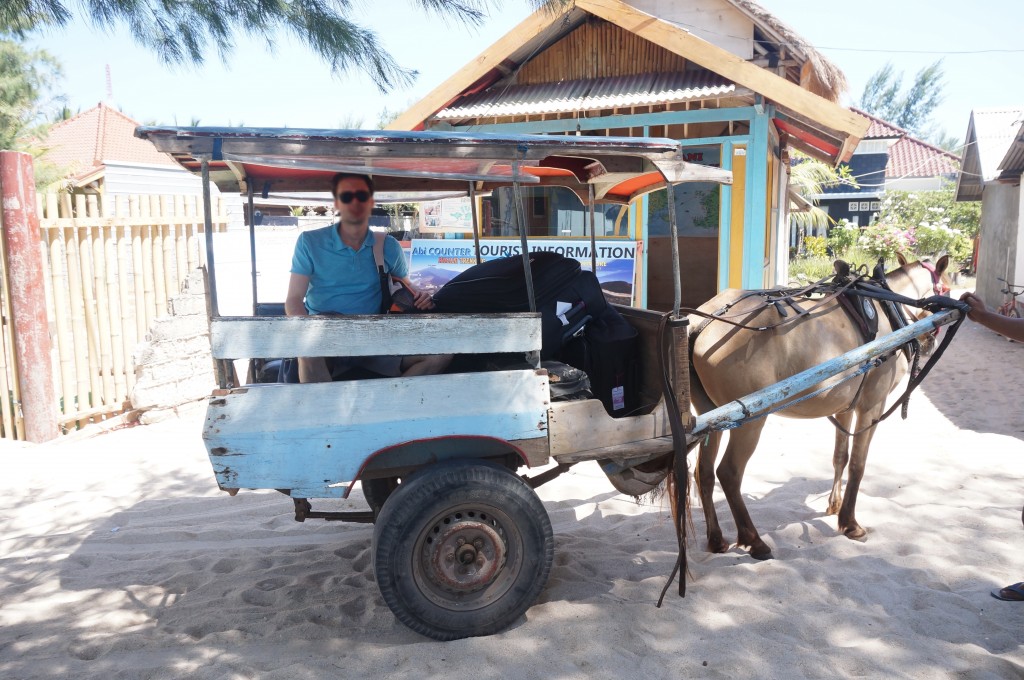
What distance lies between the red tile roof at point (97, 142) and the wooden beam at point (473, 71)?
15810 mm

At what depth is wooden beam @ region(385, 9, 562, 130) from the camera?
29.4 ft

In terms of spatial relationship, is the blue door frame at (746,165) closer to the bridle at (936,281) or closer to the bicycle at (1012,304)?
the bridle at (936,281)

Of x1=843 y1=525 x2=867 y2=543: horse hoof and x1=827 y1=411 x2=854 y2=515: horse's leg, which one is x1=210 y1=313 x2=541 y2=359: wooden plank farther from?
x1=827 y1=411 x2=854 y2=515: horse's leg

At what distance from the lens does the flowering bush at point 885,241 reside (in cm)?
1856

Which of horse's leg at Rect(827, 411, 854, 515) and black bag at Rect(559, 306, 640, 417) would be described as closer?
black bag at Rect(559, 306, 640, 417)

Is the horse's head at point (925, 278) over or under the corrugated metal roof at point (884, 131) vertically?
under

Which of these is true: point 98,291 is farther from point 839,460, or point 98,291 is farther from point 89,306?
point 839,460

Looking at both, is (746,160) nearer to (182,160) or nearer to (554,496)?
(554,496)

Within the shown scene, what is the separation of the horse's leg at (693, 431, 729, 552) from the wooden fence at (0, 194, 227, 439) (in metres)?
5.36

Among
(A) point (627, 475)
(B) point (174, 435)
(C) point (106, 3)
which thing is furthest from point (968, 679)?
(B) point (174, 435)

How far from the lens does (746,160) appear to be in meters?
8.42

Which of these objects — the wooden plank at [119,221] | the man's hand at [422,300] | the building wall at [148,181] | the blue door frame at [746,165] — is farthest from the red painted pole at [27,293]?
the building wall at [148,181]

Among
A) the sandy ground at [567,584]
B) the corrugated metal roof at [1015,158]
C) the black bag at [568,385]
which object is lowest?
the sandy ground at [567,584]

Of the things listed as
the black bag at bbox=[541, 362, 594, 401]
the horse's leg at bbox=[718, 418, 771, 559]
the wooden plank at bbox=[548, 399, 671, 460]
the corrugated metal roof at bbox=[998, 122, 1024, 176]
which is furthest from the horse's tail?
the corrugated metal roof at bbox=[998, 122, 1024, 176]
